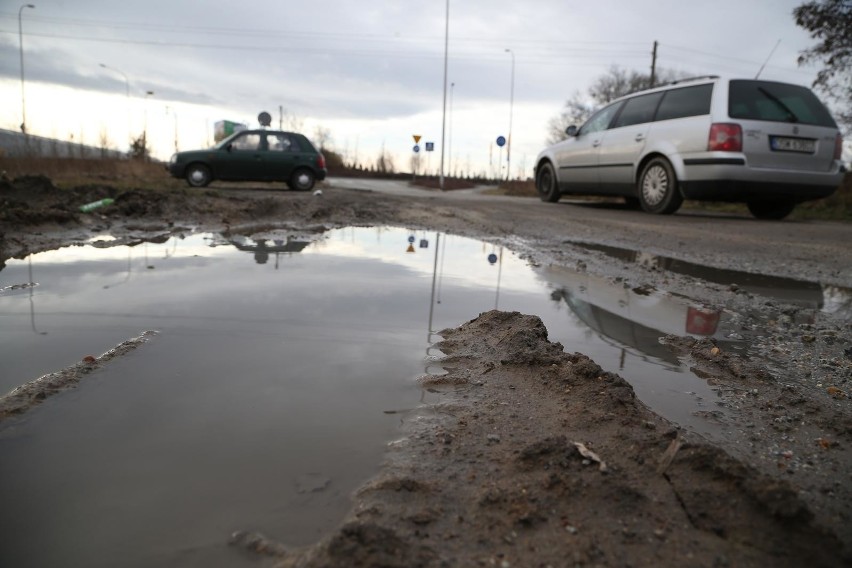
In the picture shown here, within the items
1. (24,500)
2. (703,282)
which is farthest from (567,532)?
(703,282)

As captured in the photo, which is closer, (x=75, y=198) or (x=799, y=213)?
(x=75, y=198)

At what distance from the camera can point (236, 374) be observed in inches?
73.1

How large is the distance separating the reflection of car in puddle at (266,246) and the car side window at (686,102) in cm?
515

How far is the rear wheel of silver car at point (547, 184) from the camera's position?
10.1 meters

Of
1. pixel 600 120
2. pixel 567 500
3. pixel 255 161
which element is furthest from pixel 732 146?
pixel 255 161

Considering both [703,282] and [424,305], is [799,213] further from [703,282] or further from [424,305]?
[424,305]

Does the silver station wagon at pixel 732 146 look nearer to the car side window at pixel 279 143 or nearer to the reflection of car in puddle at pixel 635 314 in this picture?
Answer: the reflection of car in puddle at pixel 635 314

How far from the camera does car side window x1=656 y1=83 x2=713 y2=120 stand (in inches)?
272

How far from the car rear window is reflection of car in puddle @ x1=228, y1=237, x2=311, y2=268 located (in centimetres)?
524

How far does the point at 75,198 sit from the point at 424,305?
5.77 meters

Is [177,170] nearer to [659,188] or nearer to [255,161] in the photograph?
[255,161]

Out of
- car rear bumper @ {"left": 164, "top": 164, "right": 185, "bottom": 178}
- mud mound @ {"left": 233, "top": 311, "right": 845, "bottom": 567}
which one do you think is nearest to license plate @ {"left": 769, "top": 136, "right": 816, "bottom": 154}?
mud mound @ {"left": 233, "top": 311, "right": 845, "bottom": 567}

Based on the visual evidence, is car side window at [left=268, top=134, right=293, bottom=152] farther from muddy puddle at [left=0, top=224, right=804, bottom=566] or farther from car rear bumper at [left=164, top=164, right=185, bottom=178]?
muddy puddle at [left=0, top=224, right=804, bottom=566]

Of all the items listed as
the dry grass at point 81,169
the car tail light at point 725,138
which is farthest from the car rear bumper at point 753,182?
the dry grass at point 81,169
